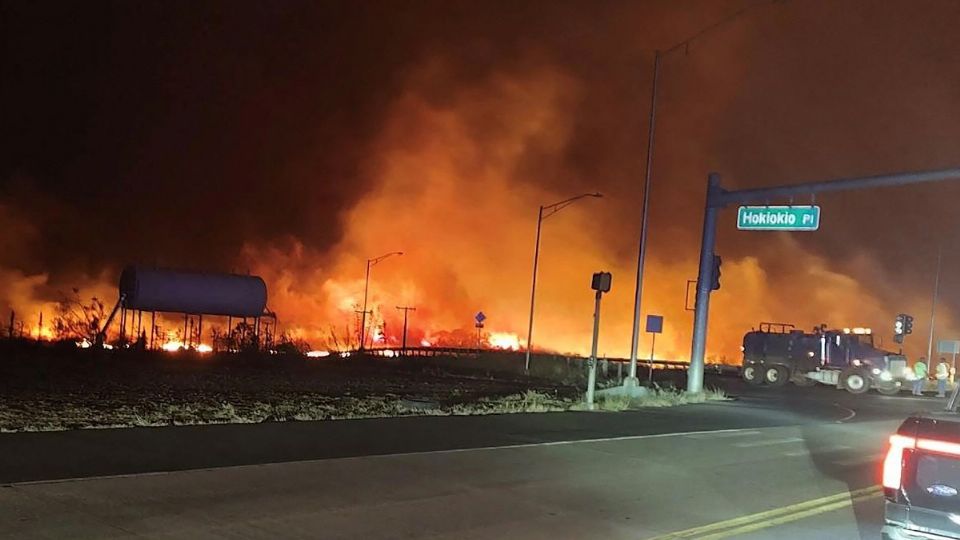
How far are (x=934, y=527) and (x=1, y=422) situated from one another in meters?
11.8

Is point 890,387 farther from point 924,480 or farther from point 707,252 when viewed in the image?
point 924,480

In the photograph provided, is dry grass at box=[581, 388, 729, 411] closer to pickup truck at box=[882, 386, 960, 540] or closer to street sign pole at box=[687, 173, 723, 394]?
street sign pole at box=[687, 173, 723, 394]

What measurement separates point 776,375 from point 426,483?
33.3m

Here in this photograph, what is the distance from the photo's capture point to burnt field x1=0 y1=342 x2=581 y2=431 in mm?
14492

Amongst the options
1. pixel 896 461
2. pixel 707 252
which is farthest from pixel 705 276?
pixel 896 461

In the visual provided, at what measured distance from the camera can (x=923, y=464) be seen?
245 inches

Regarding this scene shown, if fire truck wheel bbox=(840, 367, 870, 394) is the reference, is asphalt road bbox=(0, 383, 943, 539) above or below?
above

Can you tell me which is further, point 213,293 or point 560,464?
point 213,293

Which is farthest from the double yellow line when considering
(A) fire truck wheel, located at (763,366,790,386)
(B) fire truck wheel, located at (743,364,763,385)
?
(B) fire truck wheel, located at (743,364,763,385)

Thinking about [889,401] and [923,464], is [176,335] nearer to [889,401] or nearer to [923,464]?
[889,401]

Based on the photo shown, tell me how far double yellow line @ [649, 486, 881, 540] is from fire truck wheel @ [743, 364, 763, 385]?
29.7 m

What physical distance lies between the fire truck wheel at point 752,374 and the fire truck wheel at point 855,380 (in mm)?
3803

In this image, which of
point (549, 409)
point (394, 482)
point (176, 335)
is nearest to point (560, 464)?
point (394, 482)

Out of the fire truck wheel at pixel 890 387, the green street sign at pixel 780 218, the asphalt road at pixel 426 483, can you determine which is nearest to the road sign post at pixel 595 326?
the asphalt road at pixel 426 483
